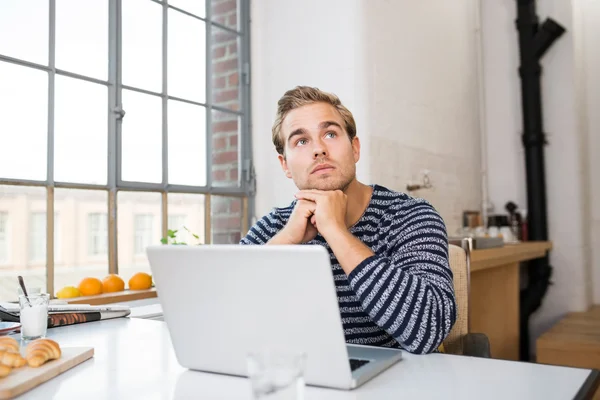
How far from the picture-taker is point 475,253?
8.48 ft

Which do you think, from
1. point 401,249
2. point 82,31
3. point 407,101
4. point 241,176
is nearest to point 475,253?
point 407,101

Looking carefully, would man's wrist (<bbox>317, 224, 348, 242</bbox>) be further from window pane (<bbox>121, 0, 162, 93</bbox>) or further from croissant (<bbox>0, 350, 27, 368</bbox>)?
window pane (<bbox>121, 0, 162, 93</bbox>)

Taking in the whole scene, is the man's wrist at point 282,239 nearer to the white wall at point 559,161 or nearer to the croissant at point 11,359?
the croissant at point 11,359

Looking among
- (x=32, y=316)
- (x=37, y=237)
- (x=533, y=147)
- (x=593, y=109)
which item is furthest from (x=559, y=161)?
(x=32, y=316)

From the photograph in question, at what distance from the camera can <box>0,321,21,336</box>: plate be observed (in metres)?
1.24

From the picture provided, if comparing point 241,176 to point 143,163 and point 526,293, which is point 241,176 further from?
point 526,293

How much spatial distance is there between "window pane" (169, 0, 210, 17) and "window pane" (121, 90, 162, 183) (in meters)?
0.47

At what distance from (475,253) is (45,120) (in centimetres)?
188

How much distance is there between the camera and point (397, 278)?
1062 mm

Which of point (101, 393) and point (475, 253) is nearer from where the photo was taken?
point (101, 393)

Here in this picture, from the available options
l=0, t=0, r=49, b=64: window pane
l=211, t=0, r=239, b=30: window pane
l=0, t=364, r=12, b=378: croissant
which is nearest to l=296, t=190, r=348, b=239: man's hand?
l=0, t=364, r=12, b=378: croissant

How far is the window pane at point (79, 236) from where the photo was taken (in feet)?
6.92

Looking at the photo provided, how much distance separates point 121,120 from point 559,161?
2897 millimetres

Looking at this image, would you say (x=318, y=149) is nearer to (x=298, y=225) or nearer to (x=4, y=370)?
(x=298, y=225)
